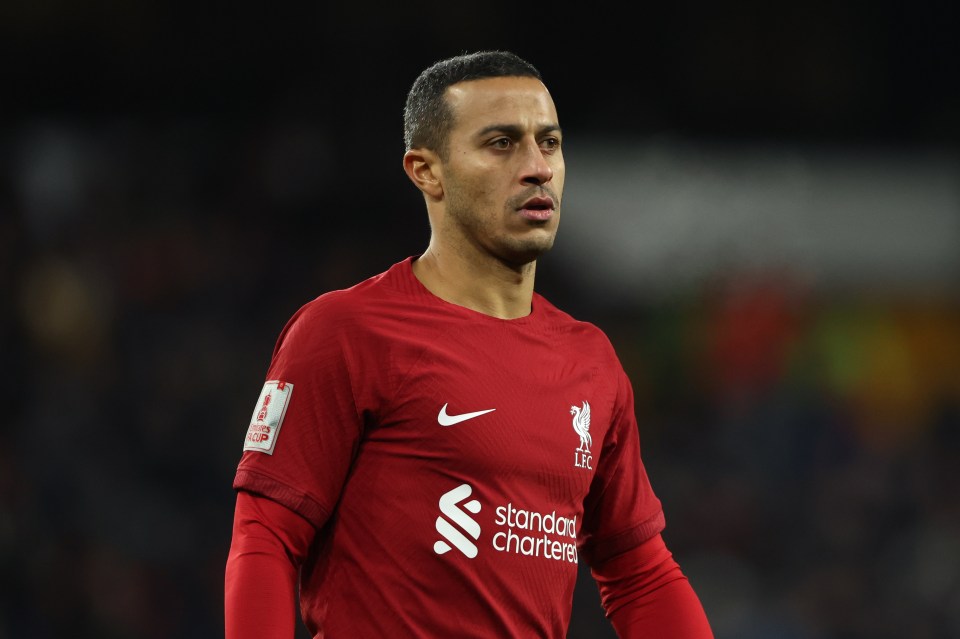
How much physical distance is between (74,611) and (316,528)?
4042 mm

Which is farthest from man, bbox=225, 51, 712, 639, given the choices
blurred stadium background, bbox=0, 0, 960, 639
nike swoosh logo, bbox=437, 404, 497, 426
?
blurred stadium background, bbox=0, 0, 960, 639

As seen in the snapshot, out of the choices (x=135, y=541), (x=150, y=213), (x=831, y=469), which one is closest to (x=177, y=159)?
(x=150, y=213)

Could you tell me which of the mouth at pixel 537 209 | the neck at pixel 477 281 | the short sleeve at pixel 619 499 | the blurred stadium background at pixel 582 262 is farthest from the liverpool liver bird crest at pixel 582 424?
the blurred stadium background at pixel 582 262

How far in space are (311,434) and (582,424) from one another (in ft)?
1.76

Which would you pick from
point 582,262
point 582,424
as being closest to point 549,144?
point 582,424

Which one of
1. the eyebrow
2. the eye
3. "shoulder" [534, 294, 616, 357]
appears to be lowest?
"shoulder" [534, 294, 616, 357]

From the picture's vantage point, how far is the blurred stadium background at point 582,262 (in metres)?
6.53

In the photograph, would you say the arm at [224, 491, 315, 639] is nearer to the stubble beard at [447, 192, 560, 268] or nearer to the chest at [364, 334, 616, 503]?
the chest at [364, 334, 616, 503]

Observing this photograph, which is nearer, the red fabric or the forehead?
the forehead

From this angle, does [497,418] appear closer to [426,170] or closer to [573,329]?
[573,329]

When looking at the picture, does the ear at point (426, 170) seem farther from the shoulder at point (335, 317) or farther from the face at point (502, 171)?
the shoulder at point (335, 317)

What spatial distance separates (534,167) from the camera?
248 cm

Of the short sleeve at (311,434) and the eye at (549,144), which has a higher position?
the eye at (549,144)

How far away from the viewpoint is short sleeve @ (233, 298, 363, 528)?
2.27 meters
